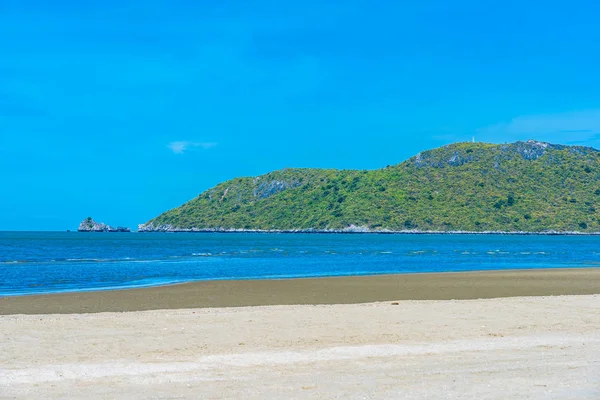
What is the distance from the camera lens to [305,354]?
47.3 ft

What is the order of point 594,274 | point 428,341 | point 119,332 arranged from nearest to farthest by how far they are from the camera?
1. point 428,341
2. point 119,332
3. point 594,274

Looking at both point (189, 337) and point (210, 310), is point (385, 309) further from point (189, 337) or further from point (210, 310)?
point (189, 337)

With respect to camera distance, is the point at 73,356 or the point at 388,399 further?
the point at 73,356

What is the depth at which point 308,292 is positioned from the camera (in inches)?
1262

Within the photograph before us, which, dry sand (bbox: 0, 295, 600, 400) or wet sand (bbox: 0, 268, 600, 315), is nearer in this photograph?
dry sand (bbox: 0, 295, 600, 400)

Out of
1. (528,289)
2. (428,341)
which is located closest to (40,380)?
(428,341)

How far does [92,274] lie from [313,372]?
35049 mm

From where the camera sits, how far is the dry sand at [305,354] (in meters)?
11.2

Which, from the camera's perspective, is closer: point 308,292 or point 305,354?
point 305,354

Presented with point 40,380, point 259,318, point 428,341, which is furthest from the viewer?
point 259,318

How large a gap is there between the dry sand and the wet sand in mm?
4831

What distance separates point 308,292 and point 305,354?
17.7 metres

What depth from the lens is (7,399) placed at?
1054 cm

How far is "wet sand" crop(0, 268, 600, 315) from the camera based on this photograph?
26.2 metres
